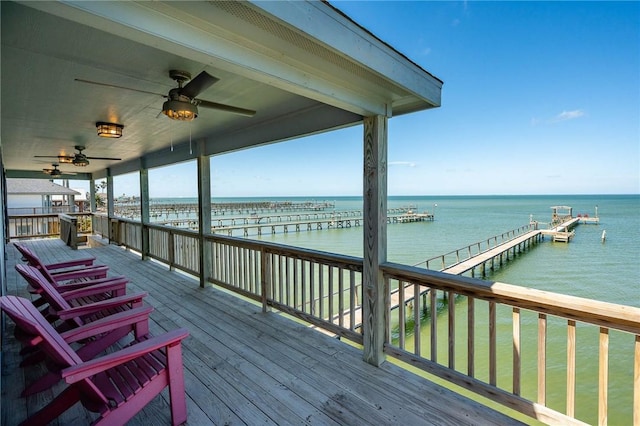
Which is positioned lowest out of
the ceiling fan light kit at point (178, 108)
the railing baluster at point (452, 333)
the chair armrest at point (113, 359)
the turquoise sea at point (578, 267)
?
the turquoise sea at point (578, 267)

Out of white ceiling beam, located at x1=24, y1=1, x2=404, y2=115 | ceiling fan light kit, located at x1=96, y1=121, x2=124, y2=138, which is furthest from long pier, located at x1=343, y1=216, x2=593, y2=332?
ceiling fan light kit, located at x1=96, y1=121, x2=124, y2=138

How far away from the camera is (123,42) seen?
1891 mm

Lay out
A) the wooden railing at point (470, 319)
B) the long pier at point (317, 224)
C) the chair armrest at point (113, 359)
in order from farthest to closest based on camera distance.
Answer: the long pier at point (317, 224)
the wooden railing at point (470, 319)
the chair armrest at point (113, 359)

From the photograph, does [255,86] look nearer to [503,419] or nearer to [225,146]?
[225,146]

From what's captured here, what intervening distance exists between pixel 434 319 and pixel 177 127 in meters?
4.16

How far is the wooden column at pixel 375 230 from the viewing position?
2.56m

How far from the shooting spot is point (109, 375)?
66.0 inches

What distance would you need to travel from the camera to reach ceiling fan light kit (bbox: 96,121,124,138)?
3.80 metres

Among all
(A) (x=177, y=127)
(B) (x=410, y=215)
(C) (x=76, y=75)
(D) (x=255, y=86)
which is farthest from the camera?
(B) (x=410, y=215)

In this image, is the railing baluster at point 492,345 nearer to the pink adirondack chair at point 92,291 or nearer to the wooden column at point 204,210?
the pink adirondack chair at point 92,291

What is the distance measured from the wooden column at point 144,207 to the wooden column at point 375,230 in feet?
20.9

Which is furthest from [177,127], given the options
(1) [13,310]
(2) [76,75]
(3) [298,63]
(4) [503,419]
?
(4) [503,419]

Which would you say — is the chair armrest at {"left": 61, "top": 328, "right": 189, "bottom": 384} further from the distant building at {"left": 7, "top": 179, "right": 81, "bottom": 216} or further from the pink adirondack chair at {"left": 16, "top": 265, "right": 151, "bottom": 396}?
the distant building at {"left": 7, "top": 179, "right": 81, "bottom": 216}

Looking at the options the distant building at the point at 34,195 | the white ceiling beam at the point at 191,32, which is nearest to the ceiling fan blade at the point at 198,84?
A: the white ceiling beam at the point at 191,32
